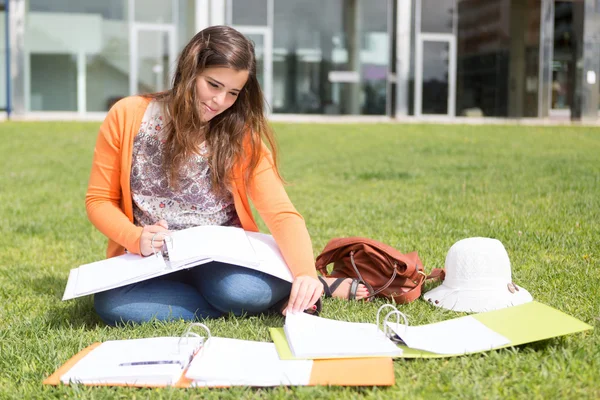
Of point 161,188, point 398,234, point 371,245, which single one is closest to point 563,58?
point 398,234

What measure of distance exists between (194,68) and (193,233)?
62 cm

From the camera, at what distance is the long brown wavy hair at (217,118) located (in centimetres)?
276

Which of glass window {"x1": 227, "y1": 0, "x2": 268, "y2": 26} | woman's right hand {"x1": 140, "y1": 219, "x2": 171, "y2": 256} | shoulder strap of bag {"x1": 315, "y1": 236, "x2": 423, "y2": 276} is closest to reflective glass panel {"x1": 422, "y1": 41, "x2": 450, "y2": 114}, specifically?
glass window {"x1": 227, "y1": 0, "x2": 268, "y2": 26}

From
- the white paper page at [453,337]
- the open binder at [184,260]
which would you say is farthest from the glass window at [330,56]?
the white paper page at [453,337]

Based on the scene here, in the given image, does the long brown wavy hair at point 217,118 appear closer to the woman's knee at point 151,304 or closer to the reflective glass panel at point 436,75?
the woman's knee at point 151,304

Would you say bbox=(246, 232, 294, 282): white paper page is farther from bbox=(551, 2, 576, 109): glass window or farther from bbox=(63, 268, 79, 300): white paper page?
bbox=(551, 2, 576, 109): glass window

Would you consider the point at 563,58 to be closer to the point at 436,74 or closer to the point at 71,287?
the point at 436,74

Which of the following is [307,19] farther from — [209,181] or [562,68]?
[209,181]

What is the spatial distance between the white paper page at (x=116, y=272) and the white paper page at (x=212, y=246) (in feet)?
0.26

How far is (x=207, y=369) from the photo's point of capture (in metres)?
2.13

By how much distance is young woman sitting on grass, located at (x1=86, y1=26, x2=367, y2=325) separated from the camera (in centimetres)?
277

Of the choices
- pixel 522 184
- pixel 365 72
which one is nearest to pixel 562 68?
pixel 365 72

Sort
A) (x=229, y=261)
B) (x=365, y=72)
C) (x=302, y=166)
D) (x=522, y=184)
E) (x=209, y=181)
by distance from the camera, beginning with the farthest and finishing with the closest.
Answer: (x=365, y=72), (x=302, y=166), (x=522, y=184), (x=209, y=181), (x=229, y=261)

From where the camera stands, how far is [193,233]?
9.06 feet
